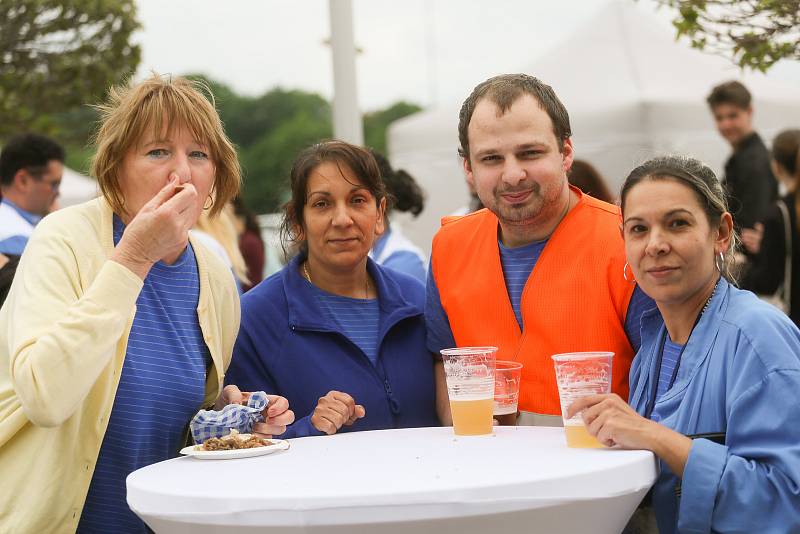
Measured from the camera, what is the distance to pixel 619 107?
8828 millimetres

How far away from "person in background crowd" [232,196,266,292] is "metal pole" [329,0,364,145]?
1.54m

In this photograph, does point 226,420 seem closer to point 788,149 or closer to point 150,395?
point 150,395

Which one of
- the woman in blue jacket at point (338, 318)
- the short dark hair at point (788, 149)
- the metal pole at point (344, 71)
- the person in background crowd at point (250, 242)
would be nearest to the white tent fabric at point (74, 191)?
the person in background crowd at point (250, 242)

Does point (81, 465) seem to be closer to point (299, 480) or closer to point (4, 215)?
point (299, 480)

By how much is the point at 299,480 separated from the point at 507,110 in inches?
54.9

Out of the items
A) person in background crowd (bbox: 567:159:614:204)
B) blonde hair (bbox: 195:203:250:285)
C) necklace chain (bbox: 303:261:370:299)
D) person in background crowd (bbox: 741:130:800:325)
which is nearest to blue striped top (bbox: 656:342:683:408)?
necklace chain (bbox: 303:261:370:299)

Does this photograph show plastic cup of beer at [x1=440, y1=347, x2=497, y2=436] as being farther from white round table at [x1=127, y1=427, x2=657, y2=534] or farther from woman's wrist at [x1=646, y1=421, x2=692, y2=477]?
woman's wrist at [x1=646, y1=421, x2=692, y2=477]

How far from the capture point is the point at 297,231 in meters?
3.69

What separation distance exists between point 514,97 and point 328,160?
2.37 ft

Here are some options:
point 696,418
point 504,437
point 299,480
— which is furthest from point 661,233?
point 299,480

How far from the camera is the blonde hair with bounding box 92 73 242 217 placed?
9.89 ft

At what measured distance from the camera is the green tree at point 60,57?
705cm

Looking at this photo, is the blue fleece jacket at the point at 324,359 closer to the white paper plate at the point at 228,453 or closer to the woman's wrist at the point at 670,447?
the white paper plate at the point at 228,453

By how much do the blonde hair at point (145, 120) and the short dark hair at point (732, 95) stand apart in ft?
14.1
